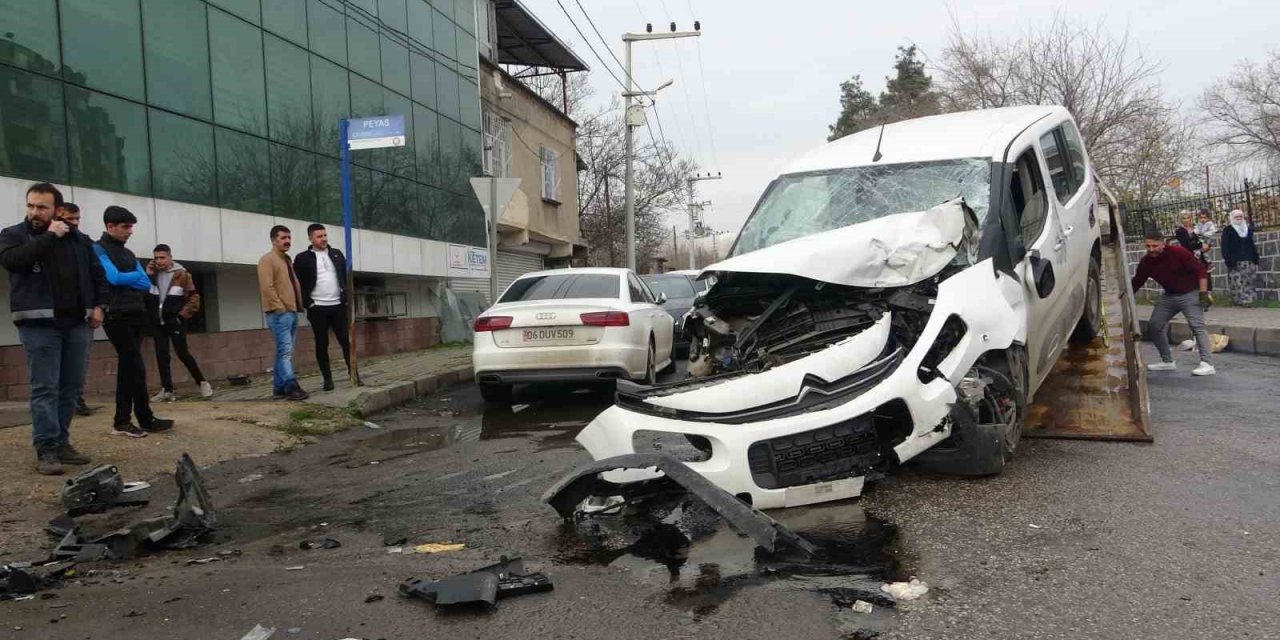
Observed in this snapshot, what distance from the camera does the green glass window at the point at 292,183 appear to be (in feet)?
38.5

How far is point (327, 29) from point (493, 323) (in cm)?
769

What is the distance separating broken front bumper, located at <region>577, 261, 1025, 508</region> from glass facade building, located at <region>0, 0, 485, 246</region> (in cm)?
734

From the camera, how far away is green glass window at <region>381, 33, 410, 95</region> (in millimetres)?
15328

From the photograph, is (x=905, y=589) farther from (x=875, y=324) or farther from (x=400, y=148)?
(x=400, y=148)

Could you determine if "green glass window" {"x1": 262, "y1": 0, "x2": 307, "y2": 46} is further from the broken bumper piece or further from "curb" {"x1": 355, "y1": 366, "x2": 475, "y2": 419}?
the broken bumper piece

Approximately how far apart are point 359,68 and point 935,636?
14026 millimetres

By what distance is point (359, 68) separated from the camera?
14.3 metres

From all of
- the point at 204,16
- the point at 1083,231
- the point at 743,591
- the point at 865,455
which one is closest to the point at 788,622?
the point at 743,591

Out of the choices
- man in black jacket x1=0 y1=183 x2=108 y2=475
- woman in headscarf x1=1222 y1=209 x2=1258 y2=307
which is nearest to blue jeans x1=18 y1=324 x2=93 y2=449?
man in black jacket x1=0 y1=183 x2=108 y2=475

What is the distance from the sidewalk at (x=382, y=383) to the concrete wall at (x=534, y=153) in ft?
30.4

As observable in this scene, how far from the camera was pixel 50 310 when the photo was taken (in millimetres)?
5191

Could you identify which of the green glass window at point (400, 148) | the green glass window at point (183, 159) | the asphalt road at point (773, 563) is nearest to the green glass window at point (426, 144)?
the green glass window at point (400, 148)

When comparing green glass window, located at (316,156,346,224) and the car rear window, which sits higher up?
green glass window, located at (316,156,346,224)

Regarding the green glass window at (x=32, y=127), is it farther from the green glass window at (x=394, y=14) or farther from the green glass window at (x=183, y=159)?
the green glass window at (x=394, y=14)
